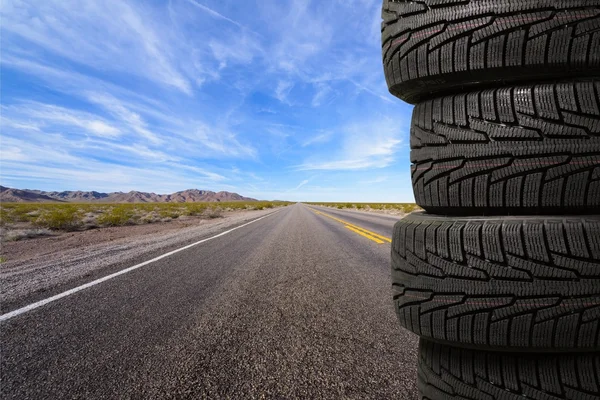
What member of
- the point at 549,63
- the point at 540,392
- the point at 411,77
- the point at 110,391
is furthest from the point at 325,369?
the point at 549,63

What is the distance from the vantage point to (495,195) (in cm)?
97

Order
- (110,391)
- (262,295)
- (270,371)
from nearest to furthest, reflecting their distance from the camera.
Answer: (110,391) → (270,371) → (262,295)

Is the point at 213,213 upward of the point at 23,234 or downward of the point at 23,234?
upward

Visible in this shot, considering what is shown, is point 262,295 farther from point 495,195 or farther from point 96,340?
point 495,195

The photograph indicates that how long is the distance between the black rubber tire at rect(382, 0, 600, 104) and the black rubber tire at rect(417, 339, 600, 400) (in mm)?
933

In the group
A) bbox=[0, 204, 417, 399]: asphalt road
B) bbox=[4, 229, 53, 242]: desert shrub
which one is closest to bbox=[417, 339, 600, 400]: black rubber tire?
bbox=[0, 204, 417, 399]: asphalt road

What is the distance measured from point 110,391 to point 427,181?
181 centimetres

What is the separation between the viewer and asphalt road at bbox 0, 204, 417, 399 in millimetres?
1439

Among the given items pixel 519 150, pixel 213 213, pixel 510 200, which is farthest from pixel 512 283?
pixel 213 213

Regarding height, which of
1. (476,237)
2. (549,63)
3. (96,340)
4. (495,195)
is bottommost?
(96,340)

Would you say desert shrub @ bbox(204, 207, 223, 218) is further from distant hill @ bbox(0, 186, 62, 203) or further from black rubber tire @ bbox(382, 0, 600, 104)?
distant hill @ bbox(0, 186, 62, 203)

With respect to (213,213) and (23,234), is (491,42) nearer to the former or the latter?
(23,234)

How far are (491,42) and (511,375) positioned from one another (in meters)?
1.12

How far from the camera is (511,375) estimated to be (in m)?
0.93
